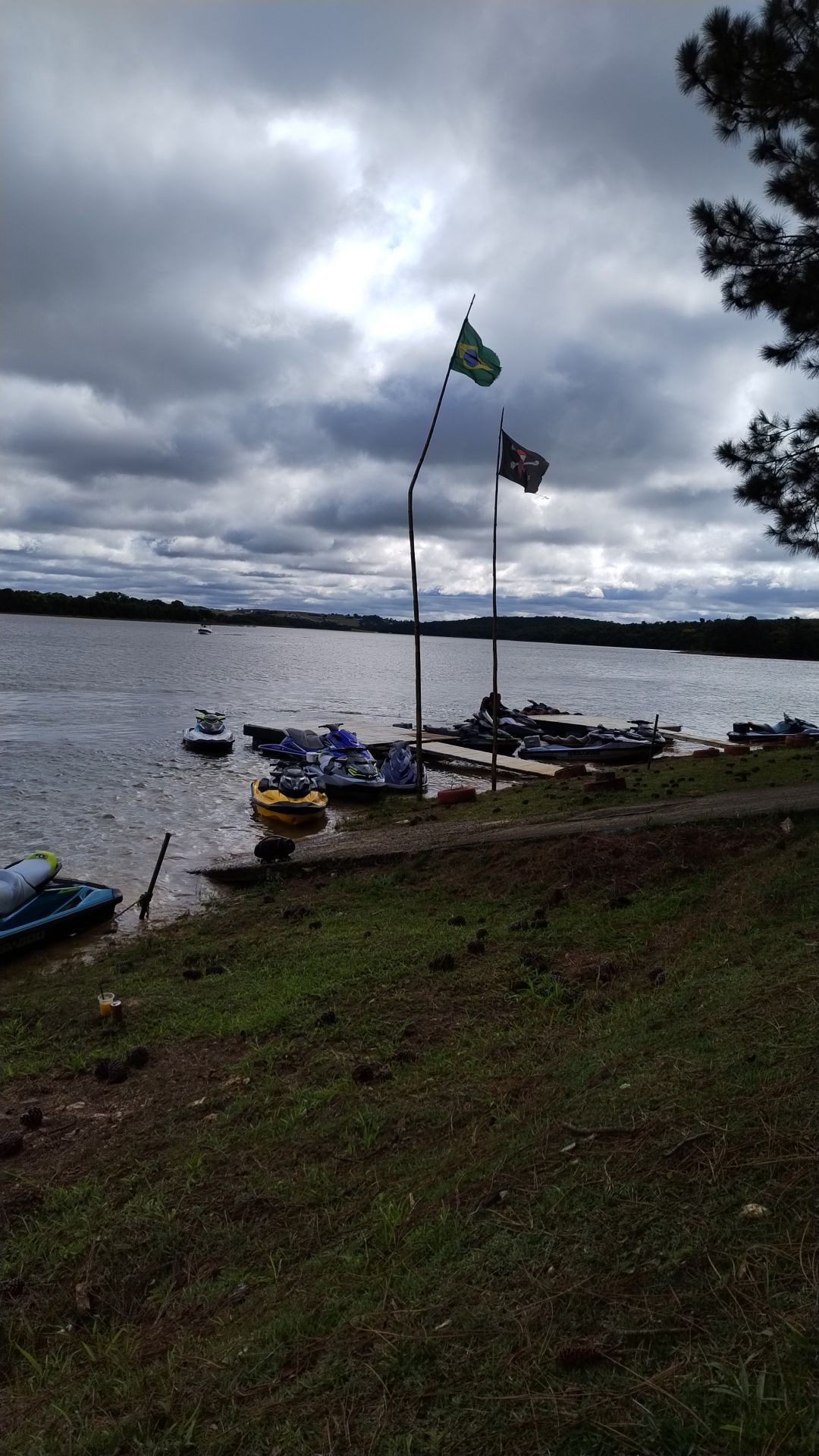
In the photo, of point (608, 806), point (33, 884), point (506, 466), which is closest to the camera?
point (33, 884)

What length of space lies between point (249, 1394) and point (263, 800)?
64.2 ft

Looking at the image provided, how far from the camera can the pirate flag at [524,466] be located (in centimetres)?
1773

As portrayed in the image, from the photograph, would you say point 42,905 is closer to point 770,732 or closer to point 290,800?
point 290,800

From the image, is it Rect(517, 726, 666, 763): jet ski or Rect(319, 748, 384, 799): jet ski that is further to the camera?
Rect(517, 726, 666, 763): jet ski

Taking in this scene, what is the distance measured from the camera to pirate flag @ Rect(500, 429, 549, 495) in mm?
17734

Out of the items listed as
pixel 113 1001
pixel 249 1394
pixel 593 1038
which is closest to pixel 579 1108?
pixel 593 1038

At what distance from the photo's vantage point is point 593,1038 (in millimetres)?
5316

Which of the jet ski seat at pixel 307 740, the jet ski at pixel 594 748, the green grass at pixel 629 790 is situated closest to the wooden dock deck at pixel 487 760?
the jet ski at pixel 594 748

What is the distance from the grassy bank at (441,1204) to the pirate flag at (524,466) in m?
11.9

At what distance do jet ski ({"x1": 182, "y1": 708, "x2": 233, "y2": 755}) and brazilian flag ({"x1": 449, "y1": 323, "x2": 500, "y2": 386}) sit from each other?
22.3 m

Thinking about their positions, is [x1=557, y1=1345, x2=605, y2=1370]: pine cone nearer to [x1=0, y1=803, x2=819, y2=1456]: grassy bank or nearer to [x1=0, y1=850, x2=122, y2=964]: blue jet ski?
[x1=0, y1=803, x2=819, y2=1456]: grassy bank

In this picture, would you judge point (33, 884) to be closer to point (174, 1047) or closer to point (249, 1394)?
point (174, 1047)

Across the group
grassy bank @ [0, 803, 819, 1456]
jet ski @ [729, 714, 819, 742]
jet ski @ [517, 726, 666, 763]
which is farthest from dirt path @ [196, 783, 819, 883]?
jet ski @ [729, 714, 819, 742]

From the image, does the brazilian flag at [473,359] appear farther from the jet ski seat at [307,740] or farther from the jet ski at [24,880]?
the jet ski seat at [307,740]
